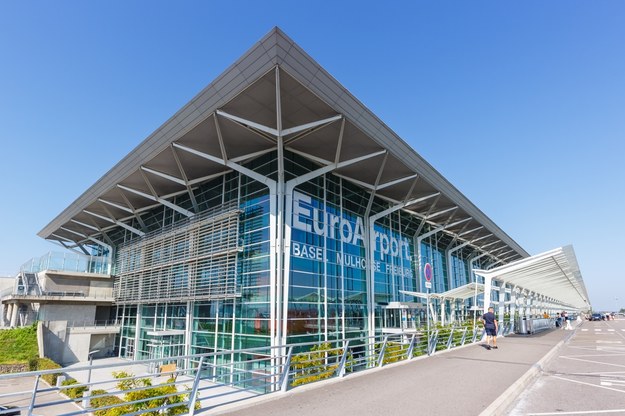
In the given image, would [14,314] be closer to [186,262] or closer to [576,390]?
[186,262]

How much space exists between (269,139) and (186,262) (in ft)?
28.9

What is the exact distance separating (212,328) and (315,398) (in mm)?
12810

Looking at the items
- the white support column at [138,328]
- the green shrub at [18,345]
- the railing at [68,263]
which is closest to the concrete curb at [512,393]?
the white support column at [138,328]

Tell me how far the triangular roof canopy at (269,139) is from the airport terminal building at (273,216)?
0.22 ft

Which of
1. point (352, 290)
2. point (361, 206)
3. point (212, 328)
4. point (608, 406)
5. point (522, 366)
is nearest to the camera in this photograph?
point (608, 406)

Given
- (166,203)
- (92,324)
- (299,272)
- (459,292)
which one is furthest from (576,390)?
(92,324)

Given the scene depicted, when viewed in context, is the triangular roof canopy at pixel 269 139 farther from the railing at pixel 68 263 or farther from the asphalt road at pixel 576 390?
the asphalt road at pixel 576 390

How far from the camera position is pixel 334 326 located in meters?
18.4

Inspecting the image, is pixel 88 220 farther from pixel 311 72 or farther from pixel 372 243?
pixel 311 72

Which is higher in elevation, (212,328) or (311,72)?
(311,72)

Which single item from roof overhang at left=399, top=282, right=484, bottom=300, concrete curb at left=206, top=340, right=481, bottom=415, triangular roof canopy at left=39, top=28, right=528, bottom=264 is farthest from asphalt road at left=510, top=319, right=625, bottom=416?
roof overhang at left=399, top=282, right=484, bottom=300

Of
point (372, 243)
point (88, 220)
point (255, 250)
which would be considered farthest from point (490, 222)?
point (88, 220)

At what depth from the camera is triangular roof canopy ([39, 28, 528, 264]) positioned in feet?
42.8

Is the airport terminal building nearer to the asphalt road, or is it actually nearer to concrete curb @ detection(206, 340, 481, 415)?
the asphalt road
